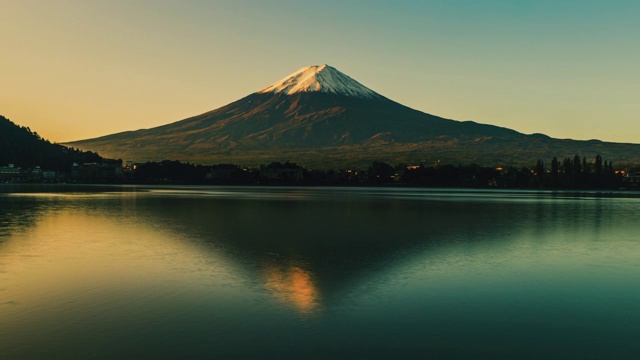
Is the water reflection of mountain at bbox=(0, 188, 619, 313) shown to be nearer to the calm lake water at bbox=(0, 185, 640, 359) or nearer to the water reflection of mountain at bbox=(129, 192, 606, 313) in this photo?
the water reflection of mountain at bbox=(129, 192, 606, 313)

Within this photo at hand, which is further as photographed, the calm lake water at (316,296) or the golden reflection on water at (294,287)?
the golden reflection on water at (294,287)

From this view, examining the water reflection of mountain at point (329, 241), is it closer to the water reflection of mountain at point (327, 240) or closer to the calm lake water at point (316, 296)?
the water reflection of mountain at point (327, 240)

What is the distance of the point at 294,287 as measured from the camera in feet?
65.9

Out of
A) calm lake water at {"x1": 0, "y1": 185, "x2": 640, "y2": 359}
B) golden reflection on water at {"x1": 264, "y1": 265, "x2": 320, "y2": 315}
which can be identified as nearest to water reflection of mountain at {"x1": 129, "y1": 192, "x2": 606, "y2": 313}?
golden reflection on water at {"x1": 264, "y1": 265, "x2": 320, "y2": 315}

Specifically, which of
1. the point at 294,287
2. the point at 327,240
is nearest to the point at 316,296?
the point at 294,287

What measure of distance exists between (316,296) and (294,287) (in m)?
1.76

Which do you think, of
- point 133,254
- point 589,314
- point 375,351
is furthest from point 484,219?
point 375,351

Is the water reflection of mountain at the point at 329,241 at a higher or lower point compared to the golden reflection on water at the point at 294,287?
lower

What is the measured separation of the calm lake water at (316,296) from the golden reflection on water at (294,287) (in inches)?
2.8

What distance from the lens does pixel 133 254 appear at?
29.0 meters

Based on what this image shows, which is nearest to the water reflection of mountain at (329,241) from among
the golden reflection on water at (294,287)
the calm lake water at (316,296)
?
the golden reflection on water at (294,287)

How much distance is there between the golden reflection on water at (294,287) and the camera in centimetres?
1727

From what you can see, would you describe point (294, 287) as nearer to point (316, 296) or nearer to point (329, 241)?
point (316, 296)

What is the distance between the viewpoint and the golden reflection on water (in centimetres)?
1727
